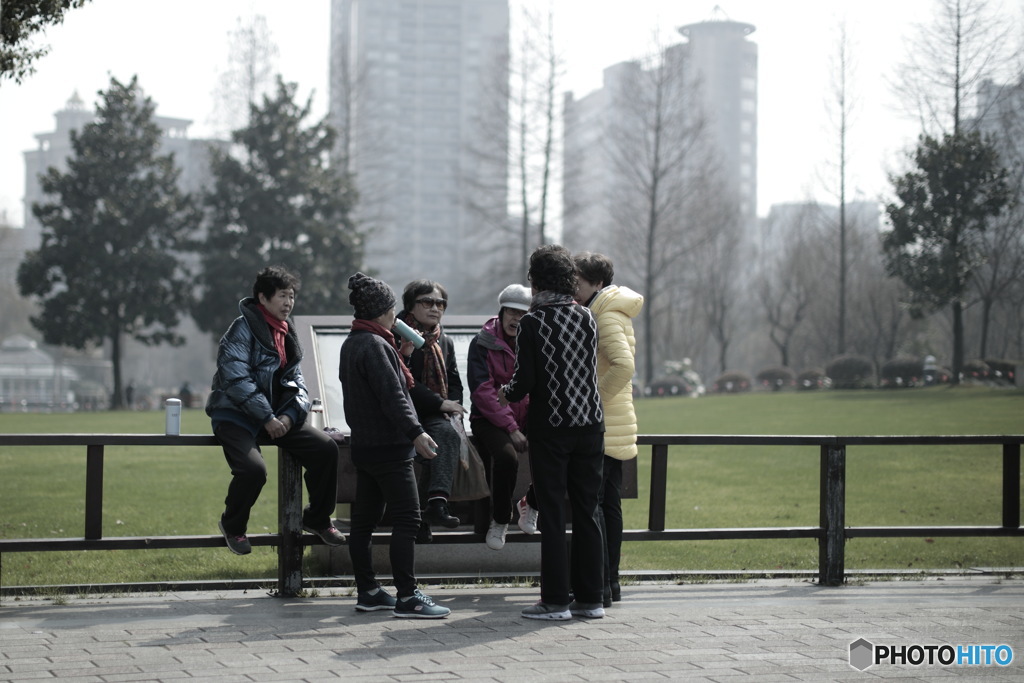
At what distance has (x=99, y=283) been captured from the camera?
46594 millimetres

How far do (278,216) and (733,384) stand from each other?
21.3m

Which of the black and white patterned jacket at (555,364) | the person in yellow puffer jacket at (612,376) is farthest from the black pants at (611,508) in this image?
the black and white patterned jacket at (555,364)

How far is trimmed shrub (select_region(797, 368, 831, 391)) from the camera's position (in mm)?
45594

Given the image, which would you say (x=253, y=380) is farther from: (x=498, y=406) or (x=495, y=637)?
(x=495, y=637)

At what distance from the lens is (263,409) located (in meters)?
6.72

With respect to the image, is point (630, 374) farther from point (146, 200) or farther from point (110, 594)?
point (146, 200)

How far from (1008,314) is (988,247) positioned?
264 centimetres

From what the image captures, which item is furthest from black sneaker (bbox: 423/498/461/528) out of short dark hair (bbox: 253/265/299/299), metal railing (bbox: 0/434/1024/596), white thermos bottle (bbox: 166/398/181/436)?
white thermos bottle (bbox: 166/398/181/436)

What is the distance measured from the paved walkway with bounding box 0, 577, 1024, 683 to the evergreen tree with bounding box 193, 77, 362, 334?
139 feet

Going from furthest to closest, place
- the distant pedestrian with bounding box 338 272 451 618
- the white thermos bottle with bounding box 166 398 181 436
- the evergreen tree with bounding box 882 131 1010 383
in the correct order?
the evergreen tree with bounding box 882 131 1010 383, the white thermos bottle with bounding box 166 398 181 436, the distant pedestrian with bounding box 338 272 451 618

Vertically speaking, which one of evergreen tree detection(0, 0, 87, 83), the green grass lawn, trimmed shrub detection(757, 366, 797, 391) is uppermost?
evergreen tree detection(0, 0, 87, 83)

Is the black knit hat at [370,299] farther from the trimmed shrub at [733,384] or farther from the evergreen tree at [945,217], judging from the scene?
the trimmed shrub at [733,384]

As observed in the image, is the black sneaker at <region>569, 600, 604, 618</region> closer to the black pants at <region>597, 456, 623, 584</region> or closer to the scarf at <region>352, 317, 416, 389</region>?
the black pants at <region>597, 456, 623, 584</region>

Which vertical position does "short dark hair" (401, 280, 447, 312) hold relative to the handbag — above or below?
above
